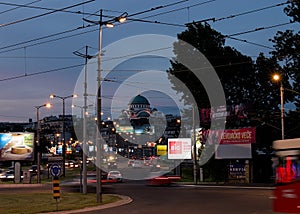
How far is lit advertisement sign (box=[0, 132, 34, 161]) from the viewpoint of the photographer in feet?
208

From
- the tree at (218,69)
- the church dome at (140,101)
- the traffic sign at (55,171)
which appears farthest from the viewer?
the church dome at (140,101)

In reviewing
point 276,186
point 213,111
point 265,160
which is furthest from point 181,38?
point 276,186

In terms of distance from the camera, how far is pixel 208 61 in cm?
6700

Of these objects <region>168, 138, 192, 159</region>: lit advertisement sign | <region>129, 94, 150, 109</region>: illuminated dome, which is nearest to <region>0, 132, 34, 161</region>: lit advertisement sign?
<region>168, 138, 192, 159</region>: lit advertisement sign

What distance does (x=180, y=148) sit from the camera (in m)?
65.5

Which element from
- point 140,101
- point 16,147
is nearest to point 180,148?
point 16,147

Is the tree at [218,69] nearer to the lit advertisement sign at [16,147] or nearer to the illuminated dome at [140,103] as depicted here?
the lit advertisement sign at [16,147]

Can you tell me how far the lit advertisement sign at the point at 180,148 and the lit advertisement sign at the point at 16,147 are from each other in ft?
52.8

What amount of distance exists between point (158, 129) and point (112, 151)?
73.4 feet

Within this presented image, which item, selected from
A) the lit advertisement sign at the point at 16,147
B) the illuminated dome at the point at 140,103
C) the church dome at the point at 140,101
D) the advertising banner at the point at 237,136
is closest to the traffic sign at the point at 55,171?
the advertising banner at the point at 237,136

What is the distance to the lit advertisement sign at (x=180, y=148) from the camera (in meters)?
65.1

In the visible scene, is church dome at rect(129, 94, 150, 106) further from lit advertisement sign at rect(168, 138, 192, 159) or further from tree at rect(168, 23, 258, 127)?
lit advertisement sign at rect(168, 138, 192, 159)

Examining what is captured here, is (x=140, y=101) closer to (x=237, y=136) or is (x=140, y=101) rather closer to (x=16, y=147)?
(x=16, y=147)

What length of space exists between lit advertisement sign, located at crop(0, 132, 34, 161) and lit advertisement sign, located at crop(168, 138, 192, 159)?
16.1 metres
